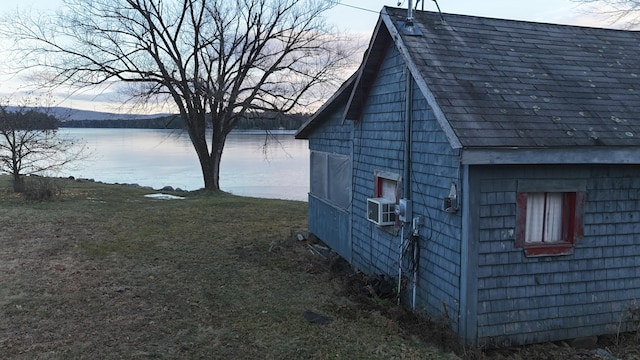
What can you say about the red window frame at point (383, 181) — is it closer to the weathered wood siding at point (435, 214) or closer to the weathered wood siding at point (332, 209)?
the weathered wood siding at point (435, 214)

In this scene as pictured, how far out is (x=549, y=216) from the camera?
18.0 feet

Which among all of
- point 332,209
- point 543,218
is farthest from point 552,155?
point 332,209

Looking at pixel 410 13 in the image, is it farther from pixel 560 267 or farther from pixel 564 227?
pixel 560 267

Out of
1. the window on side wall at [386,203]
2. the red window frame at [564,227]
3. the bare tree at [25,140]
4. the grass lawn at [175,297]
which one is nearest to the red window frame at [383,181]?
the window on side wall at [386,203]

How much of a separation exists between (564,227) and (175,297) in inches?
208

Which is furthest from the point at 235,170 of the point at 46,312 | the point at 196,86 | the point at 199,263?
the point at 46,312

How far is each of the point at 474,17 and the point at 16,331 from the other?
7372 mm

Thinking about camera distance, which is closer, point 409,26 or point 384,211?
point 409,26

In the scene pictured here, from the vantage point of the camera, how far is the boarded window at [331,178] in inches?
349

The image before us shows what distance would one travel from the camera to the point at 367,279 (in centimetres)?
728

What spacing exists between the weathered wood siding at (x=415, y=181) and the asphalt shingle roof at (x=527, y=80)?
435 mm

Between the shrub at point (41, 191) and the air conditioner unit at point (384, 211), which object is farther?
the shrub at point (41, 191)

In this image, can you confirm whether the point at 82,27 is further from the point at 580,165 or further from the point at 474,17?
the point at 580,165

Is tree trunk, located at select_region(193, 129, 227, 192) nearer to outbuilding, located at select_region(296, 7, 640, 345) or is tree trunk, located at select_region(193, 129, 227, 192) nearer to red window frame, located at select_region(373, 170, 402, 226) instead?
red window frame, located at select_region(373, 170, 402, 226)
